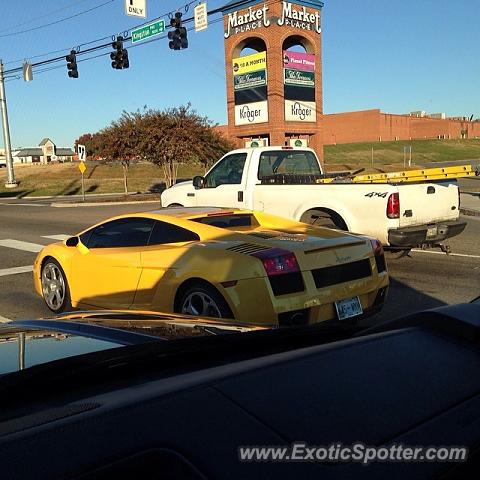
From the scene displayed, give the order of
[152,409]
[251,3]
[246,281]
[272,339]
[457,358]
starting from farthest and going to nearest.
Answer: [251,3], [246,281], [272,339], [457,358], [152,409]

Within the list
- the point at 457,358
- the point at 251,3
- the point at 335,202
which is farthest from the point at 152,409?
the point at 251,3

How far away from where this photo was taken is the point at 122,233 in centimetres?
623

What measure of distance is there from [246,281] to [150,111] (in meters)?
25.3

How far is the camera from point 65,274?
6.54m

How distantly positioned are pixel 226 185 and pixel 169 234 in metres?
4.89

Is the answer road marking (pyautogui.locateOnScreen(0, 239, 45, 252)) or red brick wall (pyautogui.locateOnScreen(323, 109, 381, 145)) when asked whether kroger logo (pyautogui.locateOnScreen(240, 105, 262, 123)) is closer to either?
road marking (pyautogui.locateOnScreen(0, 239, 45, 252))

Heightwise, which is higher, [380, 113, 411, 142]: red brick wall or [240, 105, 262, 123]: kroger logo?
[380, 113, 411, 142]: red brick wall

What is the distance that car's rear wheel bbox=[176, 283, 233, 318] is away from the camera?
4805mm

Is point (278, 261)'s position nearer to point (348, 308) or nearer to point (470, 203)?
point (348, 308)

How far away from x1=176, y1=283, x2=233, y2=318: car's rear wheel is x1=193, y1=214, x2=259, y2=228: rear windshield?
3.73 ft

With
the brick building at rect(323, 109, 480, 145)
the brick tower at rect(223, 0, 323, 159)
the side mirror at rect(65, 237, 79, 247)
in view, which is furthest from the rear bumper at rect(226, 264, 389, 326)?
the brick building at rect(323, 109, 480, 145)

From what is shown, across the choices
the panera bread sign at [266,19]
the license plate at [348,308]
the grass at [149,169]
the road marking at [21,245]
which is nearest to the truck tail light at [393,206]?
the license plate at [348,308]

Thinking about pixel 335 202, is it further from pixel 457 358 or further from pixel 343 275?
pixel 457 358

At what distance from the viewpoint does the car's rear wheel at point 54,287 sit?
21.7 ft
